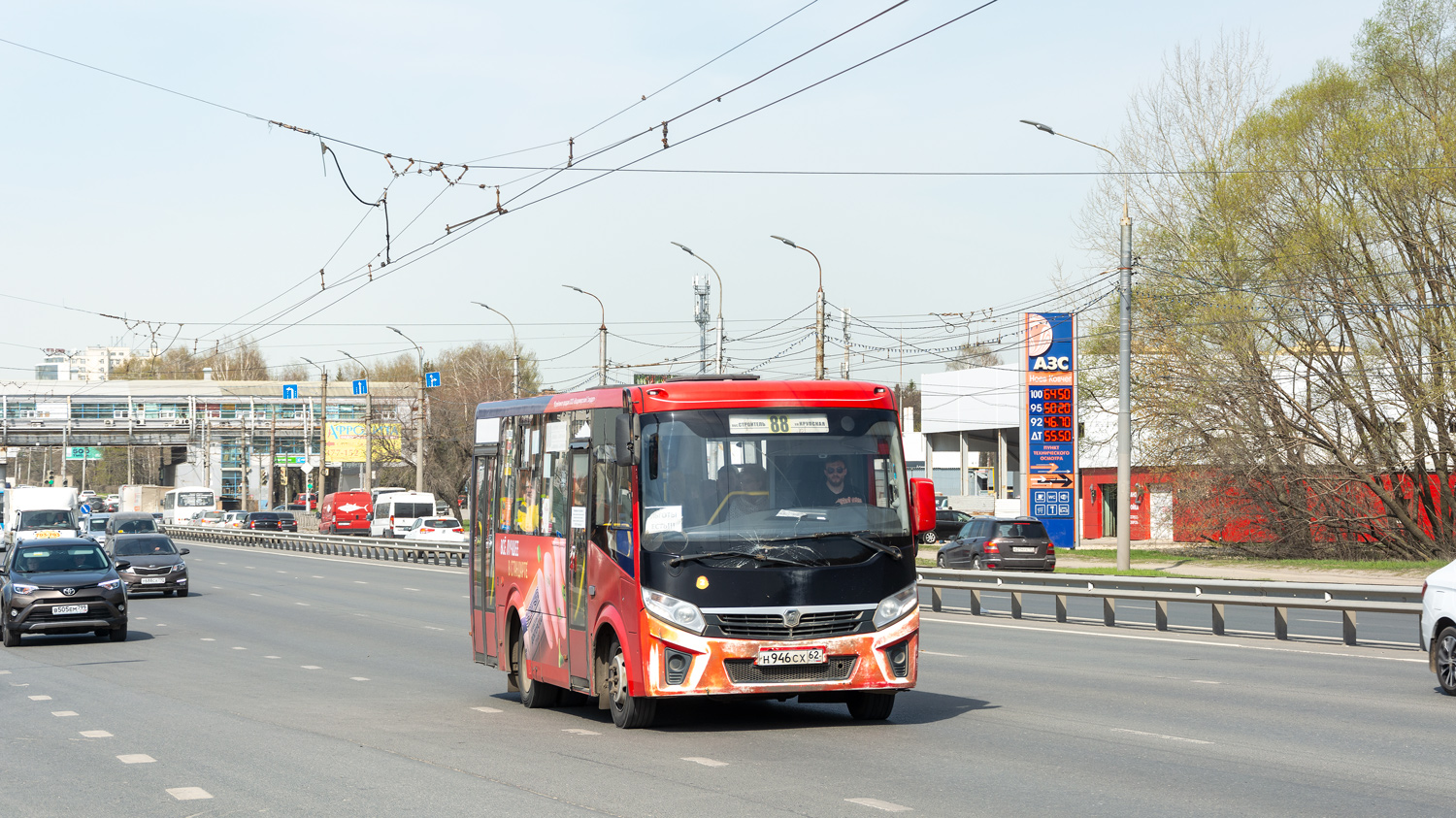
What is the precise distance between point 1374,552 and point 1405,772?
3484cm

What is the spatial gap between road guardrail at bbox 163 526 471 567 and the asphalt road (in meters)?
27.7

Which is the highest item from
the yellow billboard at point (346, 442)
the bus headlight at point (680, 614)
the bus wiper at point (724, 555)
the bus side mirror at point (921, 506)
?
the yellow billboard at point (346, 442)

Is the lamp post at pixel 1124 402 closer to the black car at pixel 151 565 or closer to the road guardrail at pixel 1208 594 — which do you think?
the road guardrail at pixel 1208 594

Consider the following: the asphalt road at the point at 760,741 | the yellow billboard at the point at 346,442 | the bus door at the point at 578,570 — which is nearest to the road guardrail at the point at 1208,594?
the asphalt road at the point at 760,741

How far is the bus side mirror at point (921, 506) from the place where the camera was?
38.1ft

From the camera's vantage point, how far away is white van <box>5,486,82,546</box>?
154ft

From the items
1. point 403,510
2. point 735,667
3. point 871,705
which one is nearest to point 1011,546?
point 871,705

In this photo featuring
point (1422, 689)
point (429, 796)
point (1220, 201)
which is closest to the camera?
point (429, 796)

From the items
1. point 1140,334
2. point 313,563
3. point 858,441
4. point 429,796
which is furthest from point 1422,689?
point 313,563

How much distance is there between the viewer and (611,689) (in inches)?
470

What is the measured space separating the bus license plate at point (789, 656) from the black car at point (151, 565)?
2504cm

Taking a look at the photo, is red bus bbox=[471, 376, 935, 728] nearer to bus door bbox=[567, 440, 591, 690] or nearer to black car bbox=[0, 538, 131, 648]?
bus door bbox=[567, 440, 591, 690]

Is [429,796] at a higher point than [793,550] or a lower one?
lower

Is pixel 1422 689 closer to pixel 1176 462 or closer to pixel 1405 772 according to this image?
pixel 1405 772
